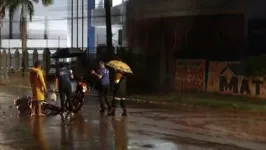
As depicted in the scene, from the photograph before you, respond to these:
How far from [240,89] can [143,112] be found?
707cm

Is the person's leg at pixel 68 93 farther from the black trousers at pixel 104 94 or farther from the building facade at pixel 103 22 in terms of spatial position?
the building facade at pixel 103 22

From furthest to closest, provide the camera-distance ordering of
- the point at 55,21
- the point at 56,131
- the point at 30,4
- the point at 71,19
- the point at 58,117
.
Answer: the point at 55,21
the point at 71,19
the point at 30,4
the point at 58,117
the point at 56,131

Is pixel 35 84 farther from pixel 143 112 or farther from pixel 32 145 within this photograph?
pixel 32 145

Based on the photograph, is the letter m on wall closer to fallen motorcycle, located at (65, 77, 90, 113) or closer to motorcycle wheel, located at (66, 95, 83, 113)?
fallen motorcycle, located at (65, 77, 90, 113)

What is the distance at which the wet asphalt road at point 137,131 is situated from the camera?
12.7m

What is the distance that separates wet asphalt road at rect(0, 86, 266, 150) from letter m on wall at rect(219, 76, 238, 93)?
5.70 m

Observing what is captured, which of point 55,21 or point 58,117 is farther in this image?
point 55,21

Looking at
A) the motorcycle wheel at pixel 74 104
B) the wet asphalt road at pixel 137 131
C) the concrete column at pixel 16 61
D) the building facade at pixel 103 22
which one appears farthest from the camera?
the concrete column at pixel 16 61

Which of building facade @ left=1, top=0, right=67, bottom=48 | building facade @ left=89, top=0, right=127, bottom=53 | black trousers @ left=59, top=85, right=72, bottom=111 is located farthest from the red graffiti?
building facade @ left=1, top=0, right=67, bottom=48

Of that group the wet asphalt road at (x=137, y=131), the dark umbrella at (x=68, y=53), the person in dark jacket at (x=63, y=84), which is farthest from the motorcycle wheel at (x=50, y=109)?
the dark umbrella at (x=68, y=53)

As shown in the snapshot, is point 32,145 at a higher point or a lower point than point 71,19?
lower

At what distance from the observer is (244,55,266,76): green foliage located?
82.8ft

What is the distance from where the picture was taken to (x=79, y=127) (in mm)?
15688

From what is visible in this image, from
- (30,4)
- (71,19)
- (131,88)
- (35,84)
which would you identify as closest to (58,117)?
(35,84)
